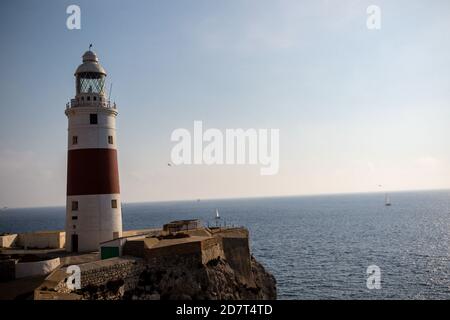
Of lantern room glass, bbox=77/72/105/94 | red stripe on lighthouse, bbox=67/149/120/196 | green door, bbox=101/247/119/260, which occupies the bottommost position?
green door, bbox=101/247/119/260

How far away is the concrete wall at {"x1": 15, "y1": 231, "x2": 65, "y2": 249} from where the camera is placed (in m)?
33.7

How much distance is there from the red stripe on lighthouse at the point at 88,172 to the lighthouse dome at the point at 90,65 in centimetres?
661

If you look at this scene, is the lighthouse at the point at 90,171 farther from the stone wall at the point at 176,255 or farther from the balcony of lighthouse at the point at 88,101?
the stone wall at the point at 176,255

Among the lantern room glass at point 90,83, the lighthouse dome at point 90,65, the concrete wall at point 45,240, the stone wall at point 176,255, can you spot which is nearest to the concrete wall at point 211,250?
the stone wall at point 176,255

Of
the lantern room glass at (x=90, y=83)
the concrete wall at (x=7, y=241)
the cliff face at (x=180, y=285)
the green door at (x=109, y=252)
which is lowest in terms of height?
the cliff face at (x=180, y=285)

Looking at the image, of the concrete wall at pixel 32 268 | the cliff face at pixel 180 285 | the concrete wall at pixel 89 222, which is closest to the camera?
the concrete wall at pixel 32 268

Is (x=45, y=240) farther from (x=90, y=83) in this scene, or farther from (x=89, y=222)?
(x=90, y=83)

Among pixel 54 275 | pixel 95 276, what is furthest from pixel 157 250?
pixel 54 275

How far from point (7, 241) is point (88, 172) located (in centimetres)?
1173

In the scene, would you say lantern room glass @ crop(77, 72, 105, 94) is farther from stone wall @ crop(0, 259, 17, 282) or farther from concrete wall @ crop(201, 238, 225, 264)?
concrete wall @ crop(201, 238, 225, 264)

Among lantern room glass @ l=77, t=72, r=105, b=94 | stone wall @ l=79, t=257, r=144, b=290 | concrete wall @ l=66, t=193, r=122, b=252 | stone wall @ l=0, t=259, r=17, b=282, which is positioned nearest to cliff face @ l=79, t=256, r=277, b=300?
stone wall @ l=79, t=257, r=144, b=290

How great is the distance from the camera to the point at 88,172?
30422 millimetres

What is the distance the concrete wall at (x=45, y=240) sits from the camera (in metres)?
33.7

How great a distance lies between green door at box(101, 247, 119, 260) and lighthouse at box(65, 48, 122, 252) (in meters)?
4.03
